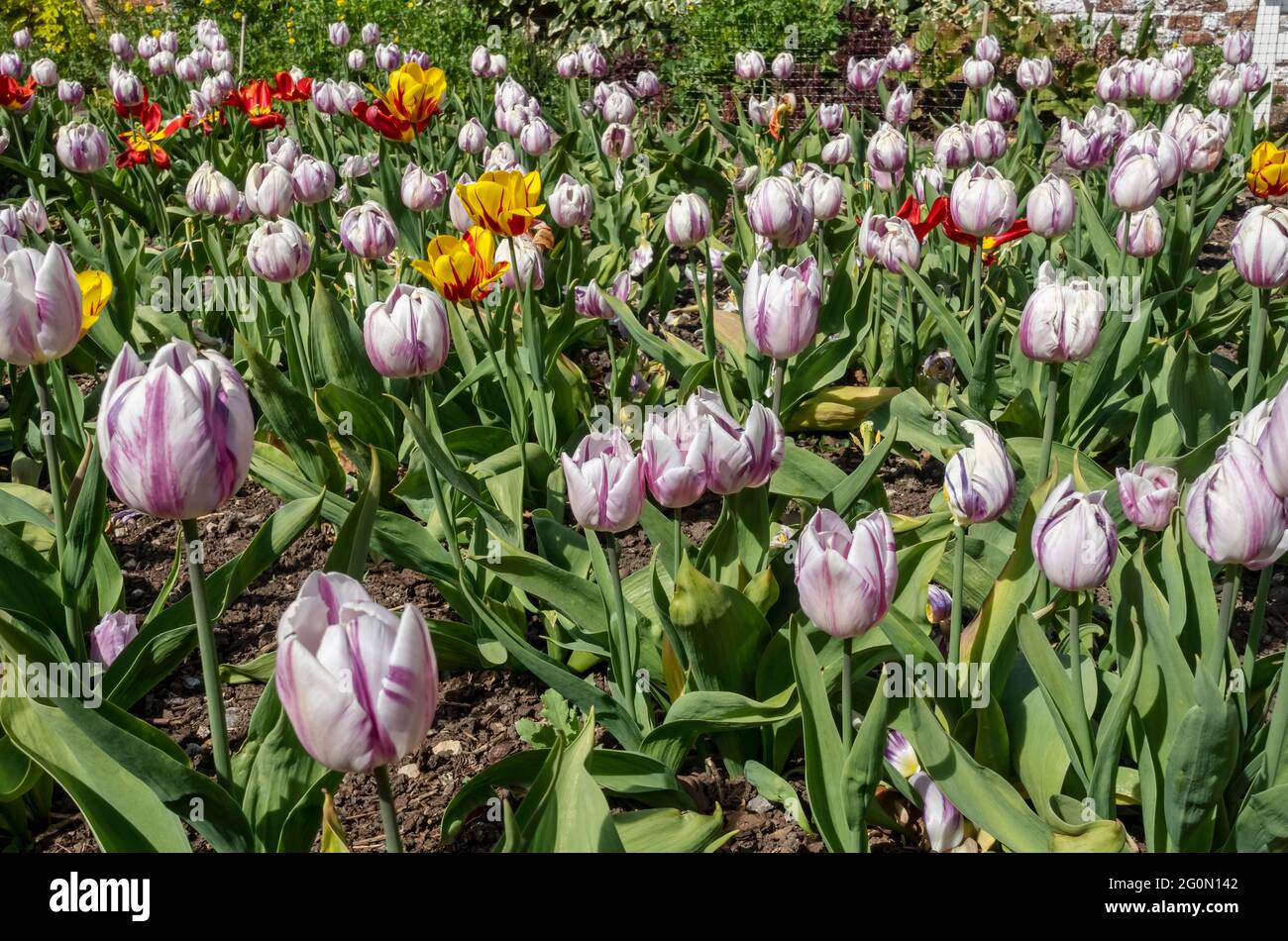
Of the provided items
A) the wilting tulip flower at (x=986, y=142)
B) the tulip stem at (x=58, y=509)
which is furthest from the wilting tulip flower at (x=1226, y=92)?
the tulip stem at (x=58, y=509)

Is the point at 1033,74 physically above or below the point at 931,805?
above

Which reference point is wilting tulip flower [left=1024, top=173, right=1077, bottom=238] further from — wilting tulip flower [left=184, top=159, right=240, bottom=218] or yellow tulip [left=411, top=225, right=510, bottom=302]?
wilting tulip flower [left=184, top=159, right=240, bottom=218]

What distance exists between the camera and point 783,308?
214 centimetres

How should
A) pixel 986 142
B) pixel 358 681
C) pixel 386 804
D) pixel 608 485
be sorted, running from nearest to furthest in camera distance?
pixel 358 681 → pixel 386 804 → pixel 608 485 → pixel 986 142

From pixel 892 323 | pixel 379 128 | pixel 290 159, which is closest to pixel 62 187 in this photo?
pixel 290 159

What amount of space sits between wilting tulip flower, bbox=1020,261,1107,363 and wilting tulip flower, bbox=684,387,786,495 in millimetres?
668

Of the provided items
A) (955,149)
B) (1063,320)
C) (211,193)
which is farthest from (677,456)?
(955,149)

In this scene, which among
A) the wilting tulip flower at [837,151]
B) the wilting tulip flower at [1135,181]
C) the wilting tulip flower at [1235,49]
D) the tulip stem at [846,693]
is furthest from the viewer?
the wilting tulip flower at [1235,49]

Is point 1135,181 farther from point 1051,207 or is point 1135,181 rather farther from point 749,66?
point 749,66

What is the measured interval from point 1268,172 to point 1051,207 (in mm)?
595

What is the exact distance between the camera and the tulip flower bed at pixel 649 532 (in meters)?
1.41

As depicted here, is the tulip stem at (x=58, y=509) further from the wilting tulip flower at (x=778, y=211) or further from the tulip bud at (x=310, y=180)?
the wilting tulip flower at (x=778, y=211)

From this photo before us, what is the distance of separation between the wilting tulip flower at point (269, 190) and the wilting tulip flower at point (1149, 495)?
Answer: 7.17ft

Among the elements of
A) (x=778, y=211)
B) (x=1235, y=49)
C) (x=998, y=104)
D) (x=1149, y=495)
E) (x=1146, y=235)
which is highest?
(x=1235, y=49)
